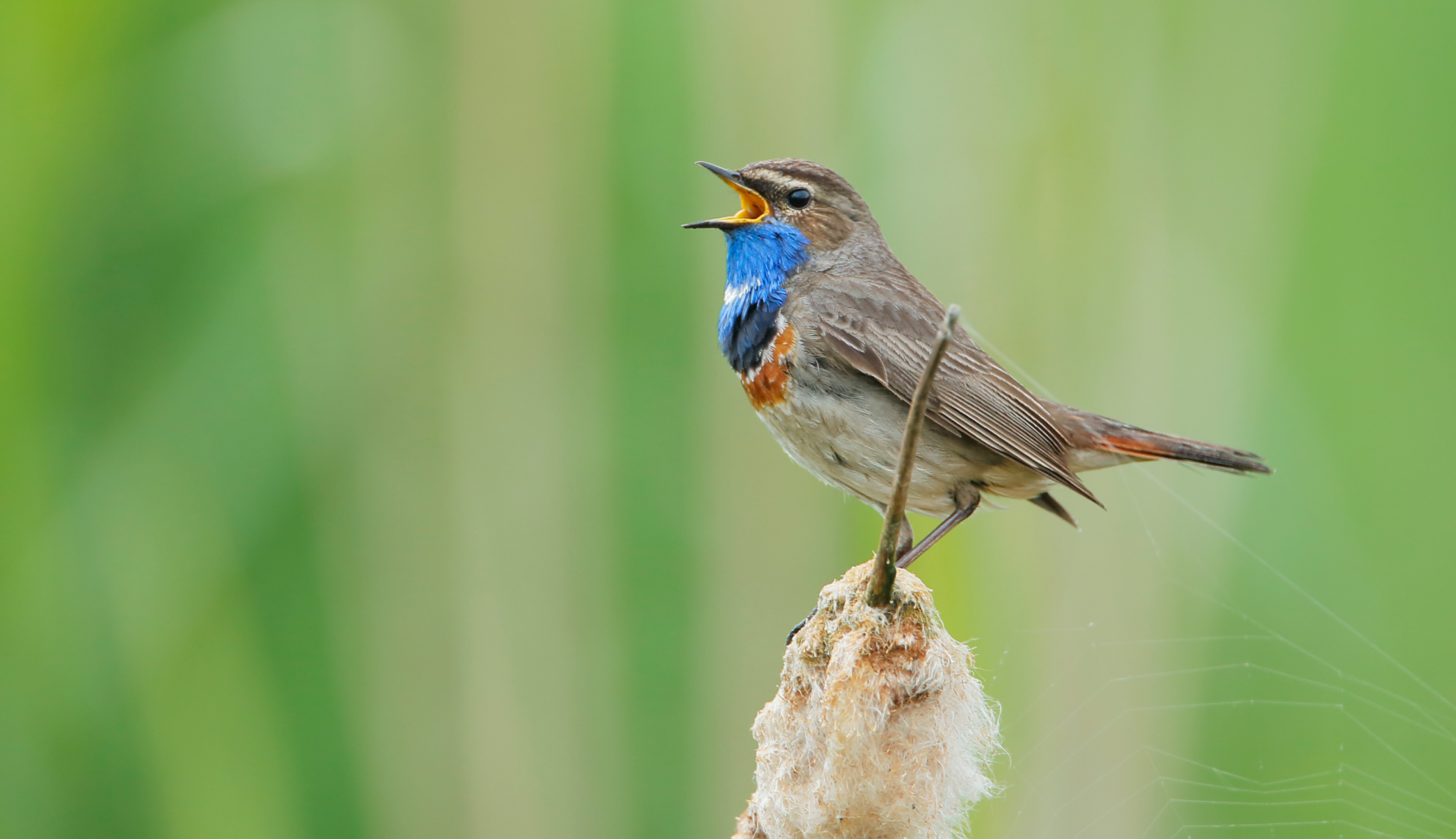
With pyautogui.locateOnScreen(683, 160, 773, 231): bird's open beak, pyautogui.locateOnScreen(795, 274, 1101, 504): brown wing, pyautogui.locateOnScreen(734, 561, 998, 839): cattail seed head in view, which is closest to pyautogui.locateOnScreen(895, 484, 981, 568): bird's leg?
pyautogui.locateOnScreen(795, 274, 1101, 504): brown wing

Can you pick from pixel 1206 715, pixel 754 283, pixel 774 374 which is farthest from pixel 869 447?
pixel 1206 715

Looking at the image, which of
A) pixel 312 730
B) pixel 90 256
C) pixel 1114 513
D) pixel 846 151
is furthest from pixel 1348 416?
pixel 90 256

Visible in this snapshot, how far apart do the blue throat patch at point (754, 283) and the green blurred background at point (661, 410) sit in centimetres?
48

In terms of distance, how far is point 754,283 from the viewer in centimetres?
255

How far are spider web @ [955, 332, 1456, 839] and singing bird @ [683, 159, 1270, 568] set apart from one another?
8.0 inches

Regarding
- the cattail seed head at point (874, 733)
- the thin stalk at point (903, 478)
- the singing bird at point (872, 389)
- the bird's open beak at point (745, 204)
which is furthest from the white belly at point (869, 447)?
the thin stalk at point (903, 478)

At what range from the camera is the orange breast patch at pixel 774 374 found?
2.37m

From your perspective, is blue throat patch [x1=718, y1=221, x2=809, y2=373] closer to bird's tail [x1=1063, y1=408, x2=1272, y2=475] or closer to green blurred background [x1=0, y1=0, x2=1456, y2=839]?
green blurred background [x1=0, y1=0, x2=1456, y2=839]

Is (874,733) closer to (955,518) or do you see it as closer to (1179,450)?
(955,518)

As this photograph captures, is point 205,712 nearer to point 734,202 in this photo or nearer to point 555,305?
point 555,305

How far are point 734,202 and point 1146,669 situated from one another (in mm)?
1810

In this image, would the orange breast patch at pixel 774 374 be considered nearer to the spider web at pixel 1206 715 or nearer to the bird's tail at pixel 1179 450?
the spider web at pixel 1206 715

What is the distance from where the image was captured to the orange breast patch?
2369 millimetres

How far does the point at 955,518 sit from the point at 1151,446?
523 millimetres
